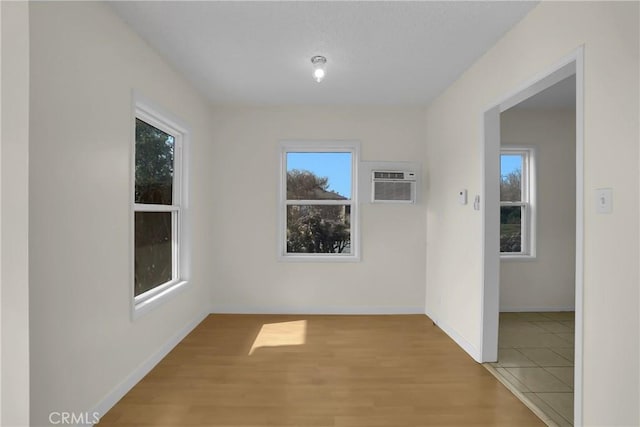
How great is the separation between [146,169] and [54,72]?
3.97 feet

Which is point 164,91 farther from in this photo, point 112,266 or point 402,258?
point 402,258

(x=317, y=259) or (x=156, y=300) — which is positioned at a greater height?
(x=317, y=259)

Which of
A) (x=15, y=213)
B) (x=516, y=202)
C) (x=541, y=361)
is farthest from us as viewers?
(x=516, y=202)

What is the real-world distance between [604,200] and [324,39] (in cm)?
206

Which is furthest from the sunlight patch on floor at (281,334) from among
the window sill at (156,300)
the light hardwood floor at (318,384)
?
the window sill at (156,300)

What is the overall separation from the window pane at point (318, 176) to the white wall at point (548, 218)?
2178 mm

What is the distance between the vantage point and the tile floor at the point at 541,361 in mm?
2268

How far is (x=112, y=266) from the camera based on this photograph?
2188 mm

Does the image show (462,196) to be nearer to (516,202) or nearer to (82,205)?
(516,202)

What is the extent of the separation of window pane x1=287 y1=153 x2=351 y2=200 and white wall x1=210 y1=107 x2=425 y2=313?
0.23 m

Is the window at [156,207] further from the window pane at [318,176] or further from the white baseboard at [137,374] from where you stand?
the window pane at [318,176]

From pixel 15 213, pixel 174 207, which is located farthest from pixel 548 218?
pixel 15 213

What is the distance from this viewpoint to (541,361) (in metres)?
2.91

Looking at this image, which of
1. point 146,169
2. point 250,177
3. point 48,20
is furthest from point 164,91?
point 250,177
